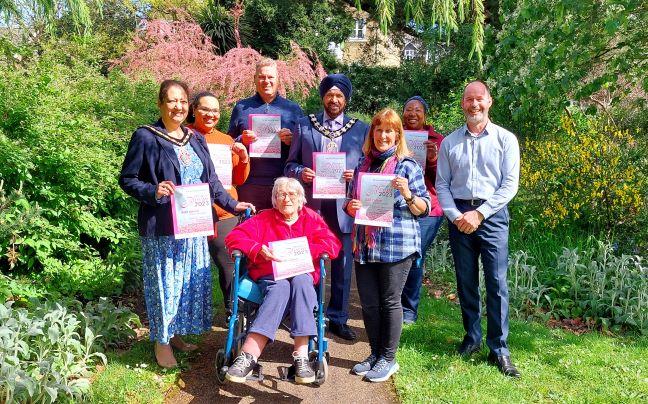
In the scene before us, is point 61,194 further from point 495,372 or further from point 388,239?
point 495,372

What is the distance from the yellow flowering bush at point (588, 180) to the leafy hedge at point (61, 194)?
466 centimetres

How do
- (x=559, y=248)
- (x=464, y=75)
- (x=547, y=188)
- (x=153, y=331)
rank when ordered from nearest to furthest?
(x=153, y=331), (x=559, y=248), (x=547, y=188), (x=464, y=75)

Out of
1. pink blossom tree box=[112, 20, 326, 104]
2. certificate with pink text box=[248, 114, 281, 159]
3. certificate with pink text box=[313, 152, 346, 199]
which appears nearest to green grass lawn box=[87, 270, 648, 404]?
certificate with pink text box=[313, 152, 346, 199]

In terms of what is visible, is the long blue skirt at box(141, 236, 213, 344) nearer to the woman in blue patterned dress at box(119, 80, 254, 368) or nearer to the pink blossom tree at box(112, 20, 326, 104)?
the woman in blue patterned dress at box(119, 80, 254, 368)

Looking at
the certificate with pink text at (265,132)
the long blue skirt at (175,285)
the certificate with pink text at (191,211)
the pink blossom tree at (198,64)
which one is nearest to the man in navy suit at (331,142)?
the certificate with pink text at (265,132)

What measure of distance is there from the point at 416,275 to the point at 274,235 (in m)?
1.47

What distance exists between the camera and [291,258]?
12.2 feet

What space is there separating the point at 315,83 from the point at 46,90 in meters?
9.27

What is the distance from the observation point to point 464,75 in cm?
1648

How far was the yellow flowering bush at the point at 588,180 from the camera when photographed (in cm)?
618

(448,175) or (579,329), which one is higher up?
(448,175)

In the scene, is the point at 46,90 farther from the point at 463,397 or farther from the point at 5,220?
the point at 463,397

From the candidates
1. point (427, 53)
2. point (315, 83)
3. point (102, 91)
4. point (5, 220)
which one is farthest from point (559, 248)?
point (427, 53)

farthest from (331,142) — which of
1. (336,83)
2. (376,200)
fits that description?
(376,200)
